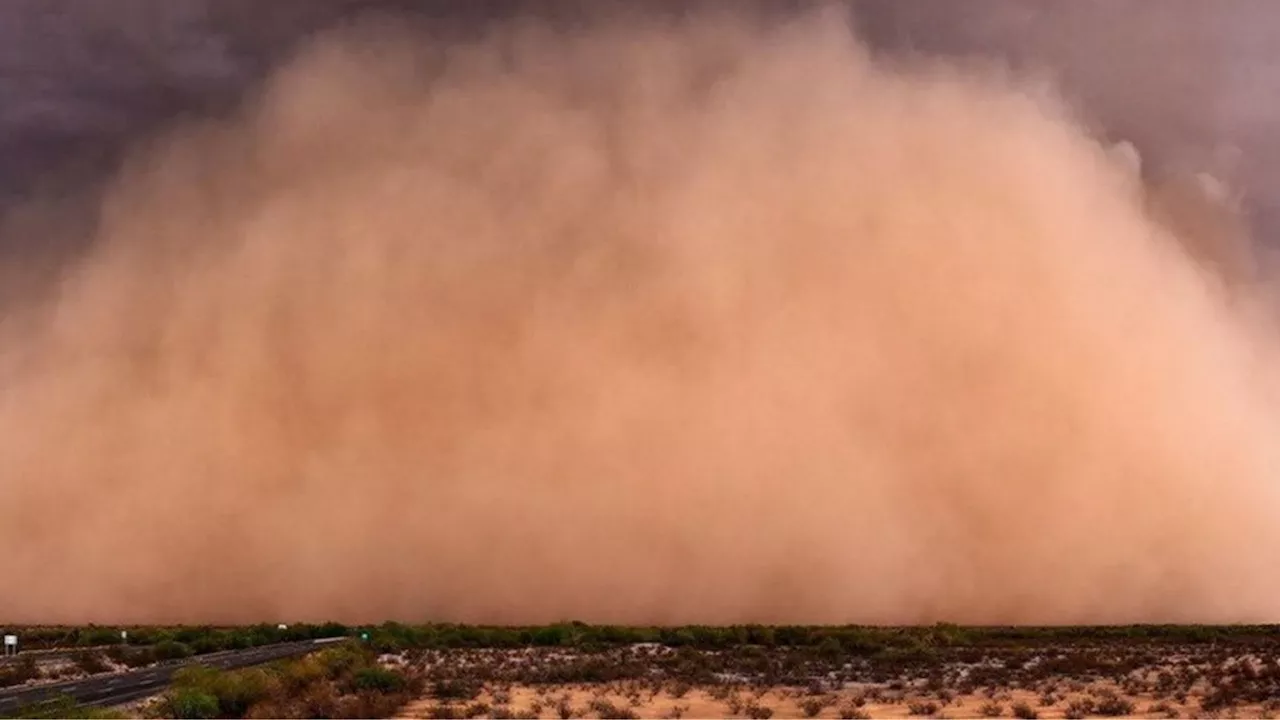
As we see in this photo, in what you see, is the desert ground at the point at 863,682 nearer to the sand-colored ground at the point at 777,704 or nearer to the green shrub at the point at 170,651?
the sand-colored ground at the point at 777,704

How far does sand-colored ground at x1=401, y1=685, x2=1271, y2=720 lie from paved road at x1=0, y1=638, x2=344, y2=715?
5854mm

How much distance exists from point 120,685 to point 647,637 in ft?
72.6

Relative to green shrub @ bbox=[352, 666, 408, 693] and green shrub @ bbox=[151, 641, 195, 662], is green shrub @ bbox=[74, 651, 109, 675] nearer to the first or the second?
green shrub @ bbox=[151, 641, 195, 662]

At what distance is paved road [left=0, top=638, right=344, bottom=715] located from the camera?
62.5 ft

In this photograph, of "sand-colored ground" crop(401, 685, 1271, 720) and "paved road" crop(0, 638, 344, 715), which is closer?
"sand-colored ground" crop(401, 685, 1271, 720)

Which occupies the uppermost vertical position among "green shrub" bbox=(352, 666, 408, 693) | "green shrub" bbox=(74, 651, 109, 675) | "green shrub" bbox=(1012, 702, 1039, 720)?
"green shrub" bbox=(1012, 702, 1039, 720)

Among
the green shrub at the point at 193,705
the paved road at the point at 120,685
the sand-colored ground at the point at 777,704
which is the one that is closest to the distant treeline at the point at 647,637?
the paved road at the point at 120,685

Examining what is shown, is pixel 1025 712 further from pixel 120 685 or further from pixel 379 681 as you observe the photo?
pixel 120 685

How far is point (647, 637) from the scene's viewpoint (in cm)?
4106

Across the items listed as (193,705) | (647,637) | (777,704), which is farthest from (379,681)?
(647,637)

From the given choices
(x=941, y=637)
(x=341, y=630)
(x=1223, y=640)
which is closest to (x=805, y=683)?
(x=941, y=637)

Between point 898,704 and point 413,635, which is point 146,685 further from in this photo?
point 413,635

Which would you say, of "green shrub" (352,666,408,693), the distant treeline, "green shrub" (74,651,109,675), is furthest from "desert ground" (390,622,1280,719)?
"green shrub" (74,651,109,675)

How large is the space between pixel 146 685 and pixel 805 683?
13492 mm
